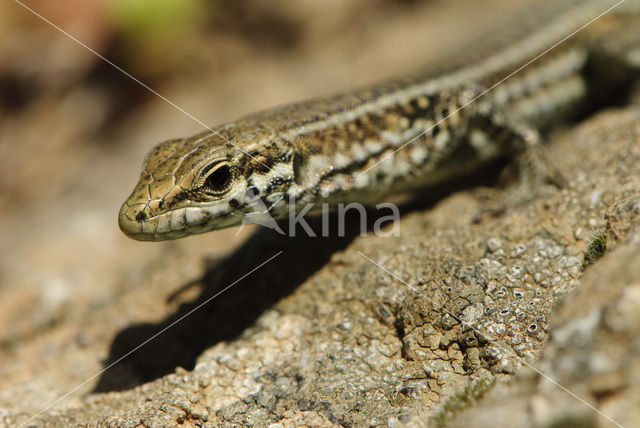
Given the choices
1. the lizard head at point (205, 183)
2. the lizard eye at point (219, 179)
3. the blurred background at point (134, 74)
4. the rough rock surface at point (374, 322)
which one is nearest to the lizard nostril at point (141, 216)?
the lizard head at point (205, 183)

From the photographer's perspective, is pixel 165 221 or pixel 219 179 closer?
pixel 165 221

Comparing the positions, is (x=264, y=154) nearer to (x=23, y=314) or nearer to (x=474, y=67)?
(x=474, y=67)

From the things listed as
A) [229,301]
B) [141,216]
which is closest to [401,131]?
[229,301]

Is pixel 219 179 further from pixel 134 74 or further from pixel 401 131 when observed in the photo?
pixel 134 74

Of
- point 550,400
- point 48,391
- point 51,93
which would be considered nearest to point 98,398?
point 48,391

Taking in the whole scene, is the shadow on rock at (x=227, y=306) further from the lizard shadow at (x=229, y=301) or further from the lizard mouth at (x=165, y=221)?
the lizard mouth at (x=165, y=221)

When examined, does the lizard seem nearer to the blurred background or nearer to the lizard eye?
the lizard eye
